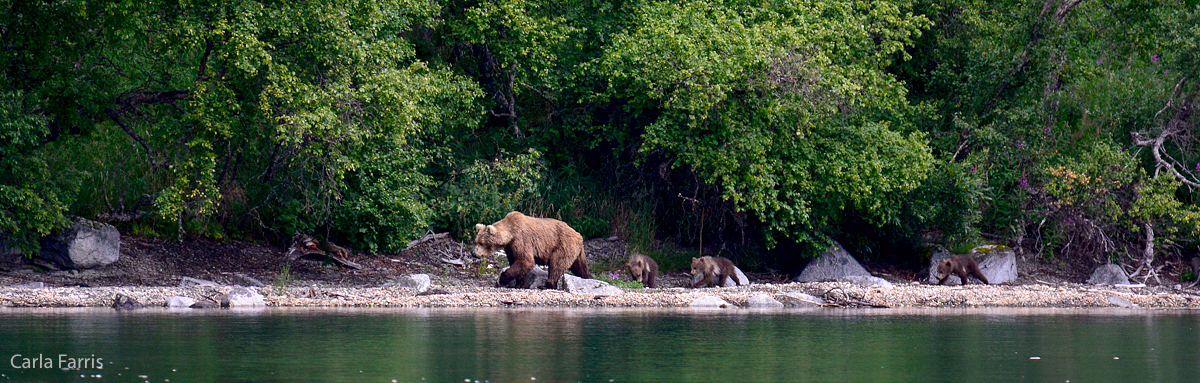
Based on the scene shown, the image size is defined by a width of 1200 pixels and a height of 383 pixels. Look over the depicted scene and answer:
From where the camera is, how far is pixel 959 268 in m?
21.0

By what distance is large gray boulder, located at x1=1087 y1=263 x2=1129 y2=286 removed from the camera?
22.4 metres

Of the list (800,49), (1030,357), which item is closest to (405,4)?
(800,49)

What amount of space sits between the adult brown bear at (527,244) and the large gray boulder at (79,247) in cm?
712

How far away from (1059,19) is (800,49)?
22.1ft

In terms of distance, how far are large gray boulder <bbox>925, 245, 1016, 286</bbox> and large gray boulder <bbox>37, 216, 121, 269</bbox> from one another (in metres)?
16.1

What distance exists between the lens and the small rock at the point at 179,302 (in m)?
14.6

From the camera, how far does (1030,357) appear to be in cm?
938

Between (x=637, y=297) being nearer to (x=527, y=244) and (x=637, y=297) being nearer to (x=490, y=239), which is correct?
(x=527, y=244)

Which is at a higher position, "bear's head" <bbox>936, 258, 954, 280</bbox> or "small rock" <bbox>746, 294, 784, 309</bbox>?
"bear's head" <bbox>936, 258, 954, 280</bbox>

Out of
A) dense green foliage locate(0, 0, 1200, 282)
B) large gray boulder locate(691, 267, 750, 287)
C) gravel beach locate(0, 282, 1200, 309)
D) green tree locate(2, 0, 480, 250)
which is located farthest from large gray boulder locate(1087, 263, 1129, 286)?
green tree locate(2, 0, 480, 250)

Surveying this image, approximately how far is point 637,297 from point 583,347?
6705 mm

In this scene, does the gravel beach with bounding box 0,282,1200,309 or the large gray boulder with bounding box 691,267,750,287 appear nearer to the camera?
the gravel beach with bounding box 0,282,1200,309

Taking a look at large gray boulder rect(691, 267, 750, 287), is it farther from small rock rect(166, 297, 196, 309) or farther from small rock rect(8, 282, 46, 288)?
small rock rect(8, 282, 46, 288)

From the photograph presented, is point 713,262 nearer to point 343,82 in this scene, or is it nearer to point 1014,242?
point 343,82
